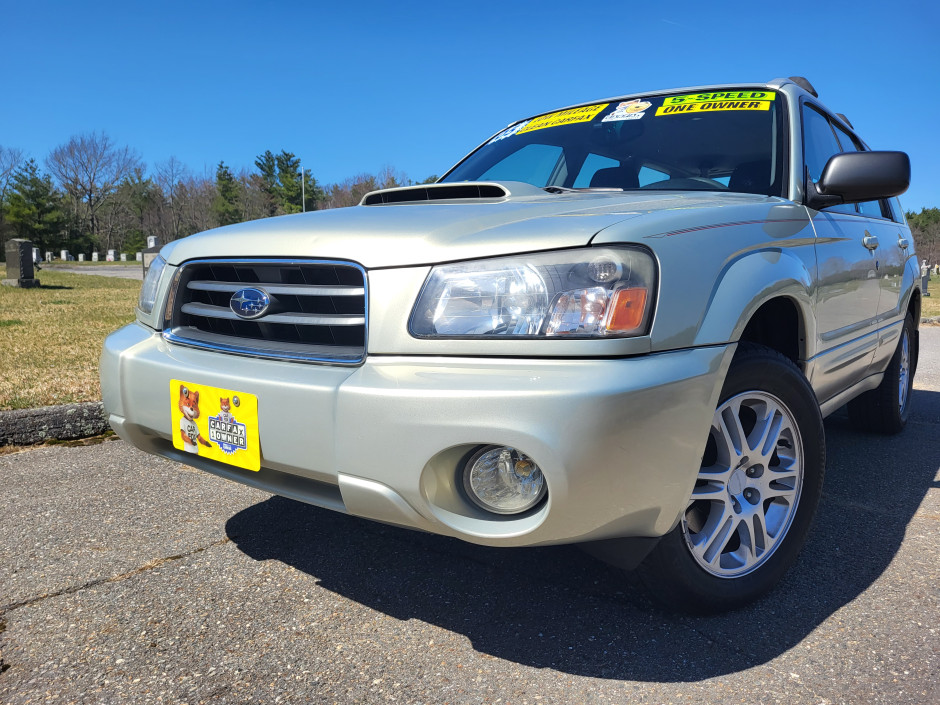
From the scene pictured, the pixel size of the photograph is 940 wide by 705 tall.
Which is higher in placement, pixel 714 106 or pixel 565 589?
pixel 714 106

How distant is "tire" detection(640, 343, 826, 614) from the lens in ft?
6.15

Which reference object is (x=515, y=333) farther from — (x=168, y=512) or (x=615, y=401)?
(x=168, y=512)

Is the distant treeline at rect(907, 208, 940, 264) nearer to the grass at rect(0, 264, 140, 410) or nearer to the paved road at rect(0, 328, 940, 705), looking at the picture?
the grass at rect(0, 264, 140, 410)

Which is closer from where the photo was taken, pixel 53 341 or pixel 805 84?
pixel 805 84

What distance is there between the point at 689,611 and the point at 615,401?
2.63 ft

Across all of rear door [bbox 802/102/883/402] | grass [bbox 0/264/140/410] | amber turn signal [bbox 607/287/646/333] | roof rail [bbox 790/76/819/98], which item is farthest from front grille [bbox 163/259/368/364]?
roof rail [bbox 790/76/819/98]

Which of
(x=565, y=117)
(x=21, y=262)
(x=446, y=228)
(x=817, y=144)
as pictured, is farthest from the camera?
(x=21, y=262)

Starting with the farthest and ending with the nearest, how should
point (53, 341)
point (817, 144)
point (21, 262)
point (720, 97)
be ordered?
point (21, 262) → point (53, 341) → point (817, 144) → point (720, 97)

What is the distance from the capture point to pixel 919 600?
6.95 ft

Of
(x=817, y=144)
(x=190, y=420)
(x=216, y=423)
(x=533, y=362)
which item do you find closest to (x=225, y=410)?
(x=216, y=423)

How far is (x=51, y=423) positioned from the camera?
364 centimetres

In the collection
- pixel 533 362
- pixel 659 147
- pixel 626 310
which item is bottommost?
pixel 533 362

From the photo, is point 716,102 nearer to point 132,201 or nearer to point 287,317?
point 287,317

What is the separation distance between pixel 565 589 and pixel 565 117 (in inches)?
82.7
